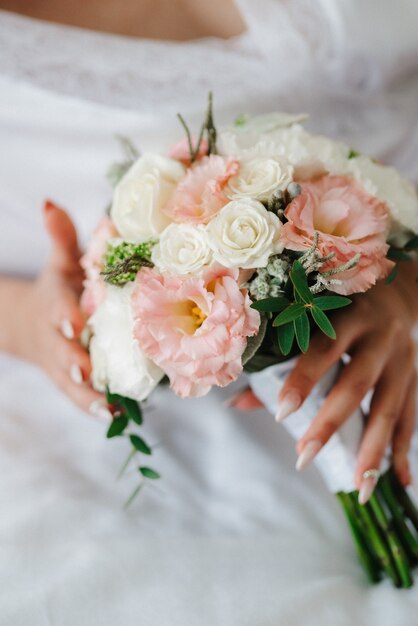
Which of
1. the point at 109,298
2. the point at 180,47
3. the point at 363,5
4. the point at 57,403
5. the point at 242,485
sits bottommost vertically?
the point at 57,403

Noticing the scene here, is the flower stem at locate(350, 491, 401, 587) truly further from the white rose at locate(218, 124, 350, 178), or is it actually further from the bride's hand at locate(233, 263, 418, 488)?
the white rose at locate(218, 124, 350, 178)

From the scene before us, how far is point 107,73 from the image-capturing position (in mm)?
1088

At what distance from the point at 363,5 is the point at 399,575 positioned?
3.16 feet

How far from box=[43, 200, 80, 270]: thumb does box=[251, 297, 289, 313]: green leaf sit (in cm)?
52

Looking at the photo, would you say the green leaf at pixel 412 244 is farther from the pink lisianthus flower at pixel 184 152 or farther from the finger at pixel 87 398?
the finger at pixel 87 398

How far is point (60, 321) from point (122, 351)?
30 cm

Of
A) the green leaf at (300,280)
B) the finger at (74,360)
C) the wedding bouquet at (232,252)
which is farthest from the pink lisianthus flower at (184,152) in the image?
the finger at (74,360)

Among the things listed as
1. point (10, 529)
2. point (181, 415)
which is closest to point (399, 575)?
point (181, 415)

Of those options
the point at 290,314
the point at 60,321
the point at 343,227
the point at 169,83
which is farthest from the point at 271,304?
the point at 169,83

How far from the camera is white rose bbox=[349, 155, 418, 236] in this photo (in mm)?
710

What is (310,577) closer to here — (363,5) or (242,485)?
(242,485)

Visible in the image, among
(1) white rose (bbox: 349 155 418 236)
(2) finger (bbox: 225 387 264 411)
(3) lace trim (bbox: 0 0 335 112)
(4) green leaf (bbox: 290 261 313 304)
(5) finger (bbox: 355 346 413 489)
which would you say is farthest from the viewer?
(3) lace trim (bbox: 0 0 335 112)

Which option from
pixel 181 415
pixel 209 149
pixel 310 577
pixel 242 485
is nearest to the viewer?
pixel 209 149

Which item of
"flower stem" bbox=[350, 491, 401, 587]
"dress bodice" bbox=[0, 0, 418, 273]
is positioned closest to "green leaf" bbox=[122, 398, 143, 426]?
"flower stem" bbox=[350, 491, 401, 587]
